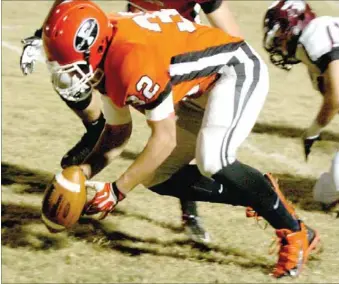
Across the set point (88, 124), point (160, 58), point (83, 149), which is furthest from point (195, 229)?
point (88, 124)

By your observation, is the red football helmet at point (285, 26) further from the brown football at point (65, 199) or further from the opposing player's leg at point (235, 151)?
the brown football at point (65, 199)

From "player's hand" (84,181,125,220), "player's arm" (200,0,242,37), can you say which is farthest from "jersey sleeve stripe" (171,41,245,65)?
"player's arm" (200,0,242,37)

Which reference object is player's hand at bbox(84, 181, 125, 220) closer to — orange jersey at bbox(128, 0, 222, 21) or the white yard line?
orange jersey at bbox(128, 0, 222, 21)

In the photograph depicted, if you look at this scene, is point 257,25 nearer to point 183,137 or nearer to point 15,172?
point 15,172

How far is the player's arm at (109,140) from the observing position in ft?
11.9

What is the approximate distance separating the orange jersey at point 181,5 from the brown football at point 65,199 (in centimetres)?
131

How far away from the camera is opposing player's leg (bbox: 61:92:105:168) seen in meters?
4.70

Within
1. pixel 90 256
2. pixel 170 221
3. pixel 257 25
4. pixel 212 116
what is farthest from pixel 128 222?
pixel 257 25

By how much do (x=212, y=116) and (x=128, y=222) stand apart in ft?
3.34

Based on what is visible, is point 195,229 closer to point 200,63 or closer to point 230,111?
point 230,111

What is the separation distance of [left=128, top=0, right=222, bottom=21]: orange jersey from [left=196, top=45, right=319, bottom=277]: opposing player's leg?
84cm

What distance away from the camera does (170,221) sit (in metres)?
4.08

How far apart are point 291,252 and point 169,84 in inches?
36.0

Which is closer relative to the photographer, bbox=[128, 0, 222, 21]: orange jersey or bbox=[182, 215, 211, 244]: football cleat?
bbox=[182, 215, 211, 244]: football cleat
